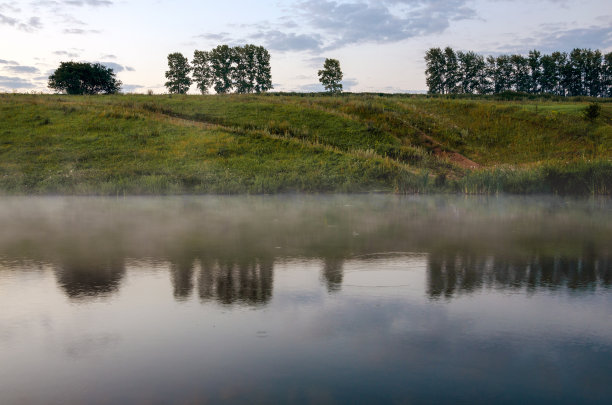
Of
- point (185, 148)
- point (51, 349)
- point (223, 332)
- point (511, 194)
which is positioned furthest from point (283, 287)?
point (185, 148)

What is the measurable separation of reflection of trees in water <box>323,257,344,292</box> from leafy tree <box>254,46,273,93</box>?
102 metres

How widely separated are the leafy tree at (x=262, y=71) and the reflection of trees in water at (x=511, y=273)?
10244cm

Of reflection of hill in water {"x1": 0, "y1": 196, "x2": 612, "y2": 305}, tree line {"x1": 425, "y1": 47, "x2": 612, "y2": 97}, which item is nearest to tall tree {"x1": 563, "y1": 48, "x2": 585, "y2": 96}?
tree line {"x1": 425, "y1": 47, "x2": 612, "y2": 97}

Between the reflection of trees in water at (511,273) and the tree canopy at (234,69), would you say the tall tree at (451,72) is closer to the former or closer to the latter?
the tree canopy at (234,69)

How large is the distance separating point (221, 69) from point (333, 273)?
102 meters

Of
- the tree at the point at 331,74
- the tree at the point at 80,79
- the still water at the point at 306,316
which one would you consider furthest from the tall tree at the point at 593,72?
the still water at the point at 306,316

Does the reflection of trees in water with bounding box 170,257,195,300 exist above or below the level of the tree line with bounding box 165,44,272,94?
below

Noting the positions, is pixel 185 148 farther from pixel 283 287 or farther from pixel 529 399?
pixel 529 399

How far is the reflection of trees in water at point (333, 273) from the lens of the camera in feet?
31.2

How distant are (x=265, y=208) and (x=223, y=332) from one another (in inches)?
626

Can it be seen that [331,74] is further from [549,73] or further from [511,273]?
[511,273]

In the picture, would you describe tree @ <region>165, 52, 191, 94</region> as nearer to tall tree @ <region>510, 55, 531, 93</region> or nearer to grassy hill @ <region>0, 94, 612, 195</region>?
grassy hill @ <region>0, 94, 612, 195</region>

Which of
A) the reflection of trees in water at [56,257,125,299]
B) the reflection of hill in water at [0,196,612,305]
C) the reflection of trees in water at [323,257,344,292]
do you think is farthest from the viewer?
the reflection of hill in water at [0,196,612,305]

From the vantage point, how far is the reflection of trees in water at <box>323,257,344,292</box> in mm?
9507
